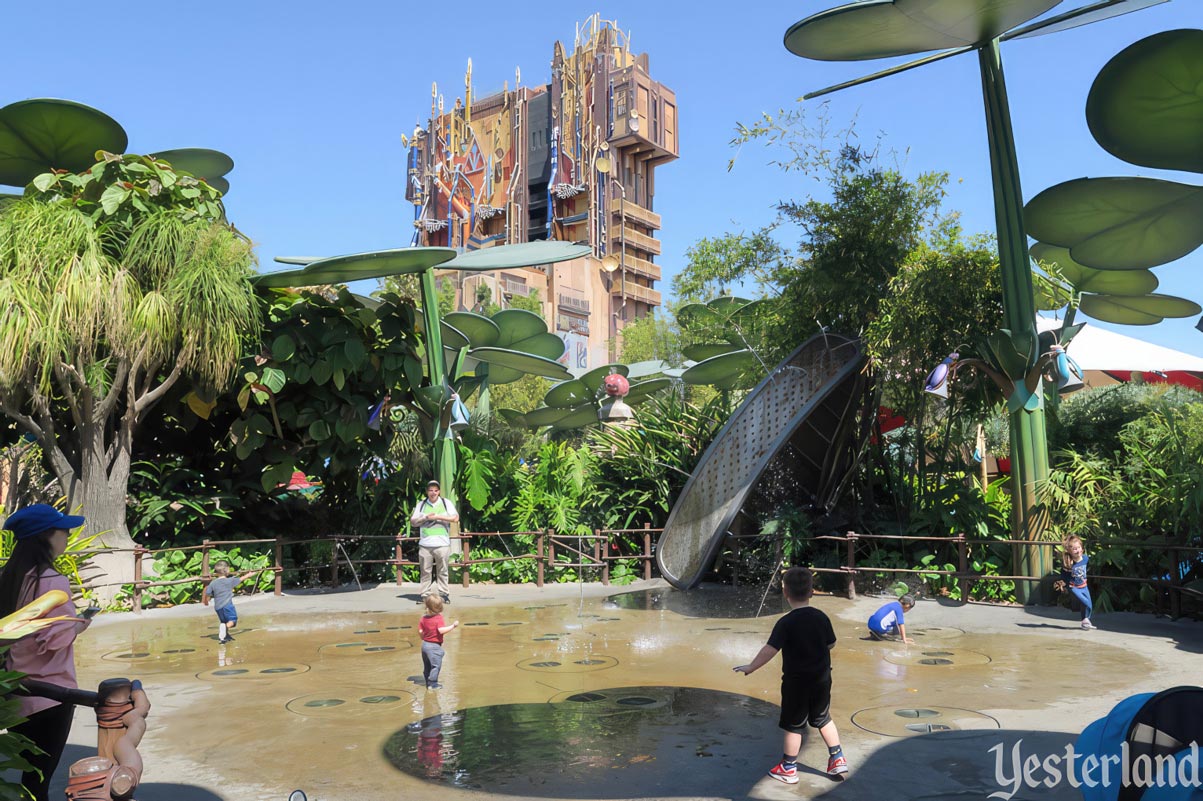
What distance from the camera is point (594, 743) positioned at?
5.61m

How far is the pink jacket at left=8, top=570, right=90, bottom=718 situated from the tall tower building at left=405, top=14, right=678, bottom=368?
69.6 m

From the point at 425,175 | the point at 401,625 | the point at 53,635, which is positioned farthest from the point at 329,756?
the point at 425,175

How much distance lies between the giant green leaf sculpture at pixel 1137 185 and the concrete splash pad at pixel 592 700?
4.59m

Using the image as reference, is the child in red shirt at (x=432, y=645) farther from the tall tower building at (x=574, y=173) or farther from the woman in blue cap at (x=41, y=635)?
the tall tower building at (x=574, y=173)

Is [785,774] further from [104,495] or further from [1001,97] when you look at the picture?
[104,495]

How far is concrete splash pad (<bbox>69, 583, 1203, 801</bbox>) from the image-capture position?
4.97m

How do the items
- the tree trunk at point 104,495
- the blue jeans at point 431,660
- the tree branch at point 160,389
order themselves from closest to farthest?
the blue jeans at point 431,660
the tree trunk at point 104,495
the tree branch at point 160,389

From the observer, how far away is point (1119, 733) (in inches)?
96.4

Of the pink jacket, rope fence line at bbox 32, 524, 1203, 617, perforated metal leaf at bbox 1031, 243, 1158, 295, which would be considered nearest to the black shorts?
the pink jacket

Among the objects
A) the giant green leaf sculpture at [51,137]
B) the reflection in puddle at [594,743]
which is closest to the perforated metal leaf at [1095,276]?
the reflection in puddle at [594,743]

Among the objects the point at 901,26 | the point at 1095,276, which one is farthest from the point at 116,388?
the point at 1095,276

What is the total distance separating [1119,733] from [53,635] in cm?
384

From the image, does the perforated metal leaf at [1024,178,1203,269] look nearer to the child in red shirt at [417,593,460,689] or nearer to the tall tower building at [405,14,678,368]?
the child in red shirt at [417,593,460,689]

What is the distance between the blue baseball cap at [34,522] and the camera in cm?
400
